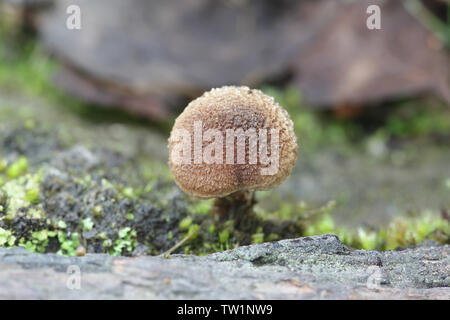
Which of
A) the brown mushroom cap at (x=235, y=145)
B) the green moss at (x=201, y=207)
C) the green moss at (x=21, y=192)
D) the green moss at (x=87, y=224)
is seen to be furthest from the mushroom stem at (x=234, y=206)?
the green moss at (x=21, y=192)

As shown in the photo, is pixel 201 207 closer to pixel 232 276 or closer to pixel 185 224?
pixel 185 224

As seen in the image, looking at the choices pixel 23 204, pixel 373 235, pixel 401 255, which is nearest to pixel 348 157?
pixel 373 235

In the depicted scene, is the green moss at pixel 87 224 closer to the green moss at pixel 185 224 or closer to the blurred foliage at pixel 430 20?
the green moss at pixel 185 224

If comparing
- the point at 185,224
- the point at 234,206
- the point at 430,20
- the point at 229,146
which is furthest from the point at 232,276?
the point at 430,20

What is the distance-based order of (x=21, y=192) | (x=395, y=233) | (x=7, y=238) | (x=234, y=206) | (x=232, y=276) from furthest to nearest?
(x=395, y=233) → (x=234, y=206) → (x=21, y=192) → (x=7, y=238) → (x=232, y=276)

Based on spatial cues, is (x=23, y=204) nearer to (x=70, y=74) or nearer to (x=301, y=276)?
(x=301, y=276)

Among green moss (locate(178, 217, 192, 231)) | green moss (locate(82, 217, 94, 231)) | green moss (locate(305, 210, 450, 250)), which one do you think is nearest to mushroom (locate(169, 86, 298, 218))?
green moss (locate(178, 217, 192, 231))
